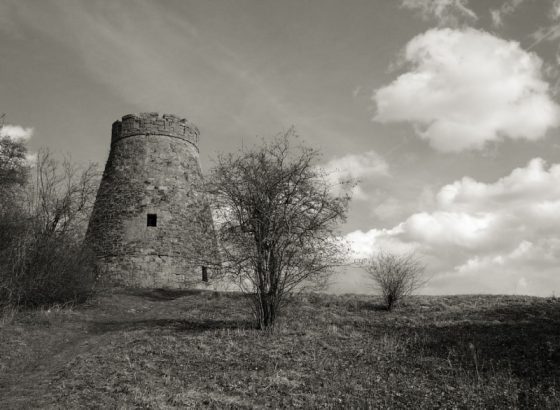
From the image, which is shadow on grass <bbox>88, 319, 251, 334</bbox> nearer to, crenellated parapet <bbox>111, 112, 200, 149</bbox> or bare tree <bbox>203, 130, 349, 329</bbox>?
bare tree <bbox>203, 130, 349, 329</bbox>

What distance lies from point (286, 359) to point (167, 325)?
468 cm

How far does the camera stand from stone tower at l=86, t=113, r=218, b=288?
21188 millimetres

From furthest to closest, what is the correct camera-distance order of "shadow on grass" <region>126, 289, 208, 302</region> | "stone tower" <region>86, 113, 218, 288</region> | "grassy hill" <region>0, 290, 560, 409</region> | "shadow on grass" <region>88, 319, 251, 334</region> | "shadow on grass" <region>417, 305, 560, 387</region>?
"stone tower" <region>86, 113, 218, 288</region> < "shadow on grass" <region>126, 289, 208, 302</region> < "shadow on grass" <region>88, 319, 251, 334</region> < "shadow on grass" <region>417, 305, 560, 387</region> < "grassy hill" <region>0, 290, 560, 409</region>

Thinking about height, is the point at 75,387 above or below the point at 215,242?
below

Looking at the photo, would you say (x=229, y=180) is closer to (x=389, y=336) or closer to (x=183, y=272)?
(x=389, y=336)

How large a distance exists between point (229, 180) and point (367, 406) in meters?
6.84

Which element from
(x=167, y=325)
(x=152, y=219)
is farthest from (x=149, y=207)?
(x=167, y=325)

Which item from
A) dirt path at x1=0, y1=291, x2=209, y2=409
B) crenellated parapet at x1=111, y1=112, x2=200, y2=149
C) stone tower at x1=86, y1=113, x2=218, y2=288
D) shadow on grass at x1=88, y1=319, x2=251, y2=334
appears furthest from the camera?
crenellated parapet at x1=111, y1=112, x2=200, y2=149

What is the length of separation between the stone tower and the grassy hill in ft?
18.8

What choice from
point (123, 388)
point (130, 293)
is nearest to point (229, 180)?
point (123, 388)

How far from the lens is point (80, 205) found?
62.3 feet

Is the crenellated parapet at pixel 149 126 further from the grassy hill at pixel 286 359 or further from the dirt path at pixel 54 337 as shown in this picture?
the grassy hill at pixel 286 359

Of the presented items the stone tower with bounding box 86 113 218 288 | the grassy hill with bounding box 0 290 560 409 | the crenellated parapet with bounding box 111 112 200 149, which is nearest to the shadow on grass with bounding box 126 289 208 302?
the stone tower with bounding box 86 113 218 288

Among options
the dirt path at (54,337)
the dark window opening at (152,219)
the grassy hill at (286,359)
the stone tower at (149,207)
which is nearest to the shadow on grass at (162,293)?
the stone tower at (149,207)
